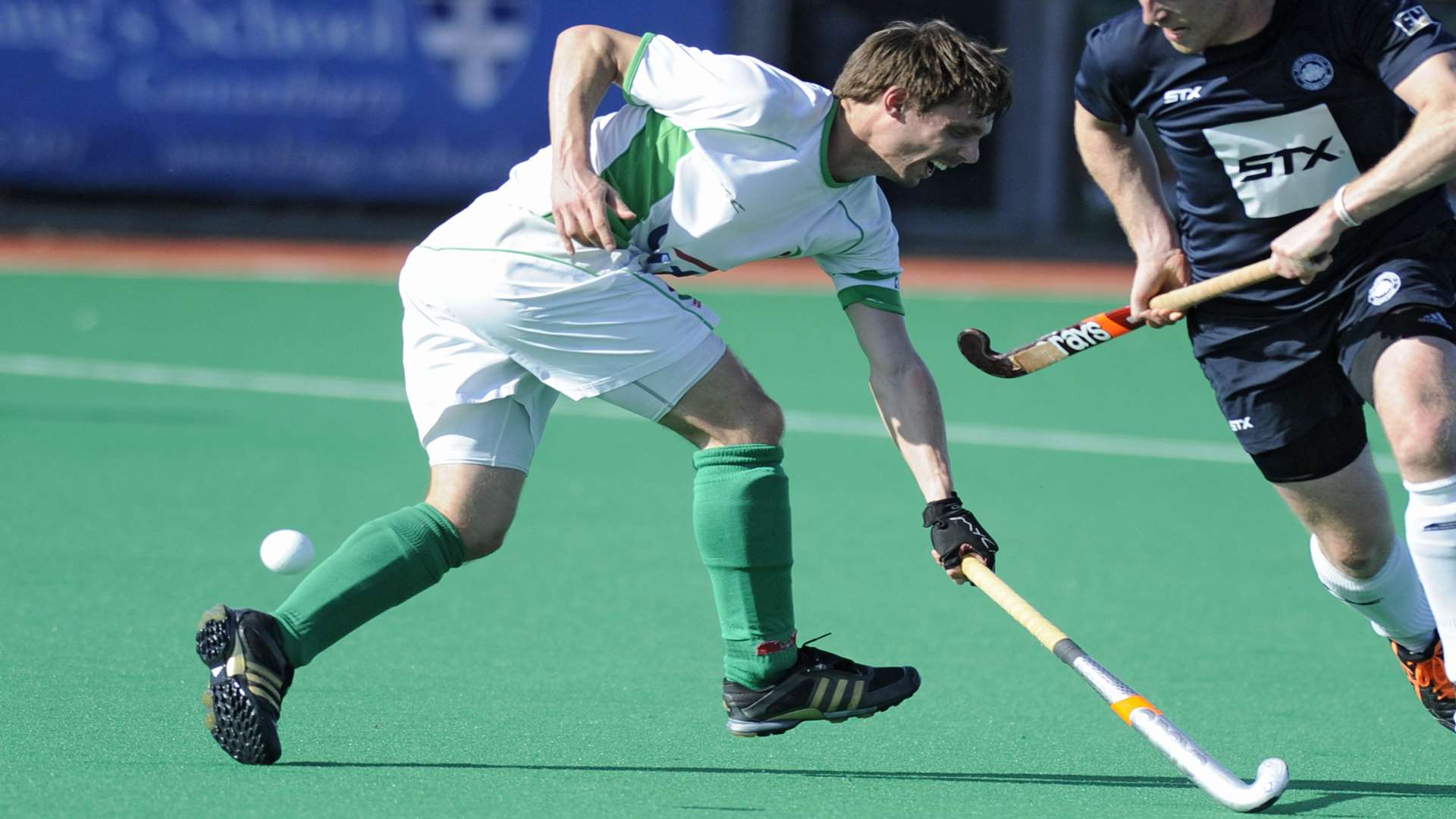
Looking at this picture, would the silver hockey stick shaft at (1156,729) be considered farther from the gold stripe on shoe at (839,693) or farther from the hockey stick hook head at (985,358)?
the hockey stick hook head at (985,358)

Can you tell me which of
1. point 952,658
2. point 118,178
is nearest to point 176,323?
point 118,178

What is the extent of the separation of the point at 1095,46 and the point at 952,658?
1657 mm

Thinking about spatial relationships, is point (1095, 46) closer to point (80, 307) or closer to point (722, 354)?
point (722, 354)

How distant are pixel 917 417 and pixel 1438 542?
1.04 meters

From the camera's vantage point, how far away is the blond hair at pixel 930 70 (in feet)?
12.3

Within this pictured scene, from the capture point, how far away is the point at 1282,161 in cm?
392

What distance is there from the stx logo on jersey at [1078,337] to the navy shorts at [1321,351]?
193mm

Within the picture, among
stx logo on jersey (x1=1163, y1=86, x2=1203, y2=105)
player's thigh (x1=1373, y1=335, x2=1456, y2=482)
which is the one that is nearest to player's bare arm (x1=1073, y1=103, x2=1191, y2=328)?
stx logo on jersey (x1=1163, y1=86, x2=1203, y2=105)

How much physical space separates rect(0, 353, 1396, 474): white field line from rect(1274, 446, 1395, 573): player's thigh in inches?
151

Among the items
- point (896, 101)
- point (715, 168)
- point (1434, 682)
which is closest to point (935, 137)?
point (896, 101)

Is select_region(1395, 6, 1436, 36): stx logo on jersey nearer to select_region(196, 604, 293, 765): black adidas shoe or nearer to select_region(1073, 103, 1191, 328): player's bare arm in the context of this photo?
select_region(1073, 103, 1191, 328): player's bare arm

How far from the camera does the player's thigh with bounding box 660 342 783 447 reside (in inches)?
153

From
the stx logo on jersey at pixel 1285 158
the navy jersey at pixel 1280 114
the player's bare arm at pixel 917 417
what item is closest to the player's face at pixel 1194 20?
the navy jersey at pixel 1280 114

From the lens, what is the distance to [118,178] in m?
16.6
